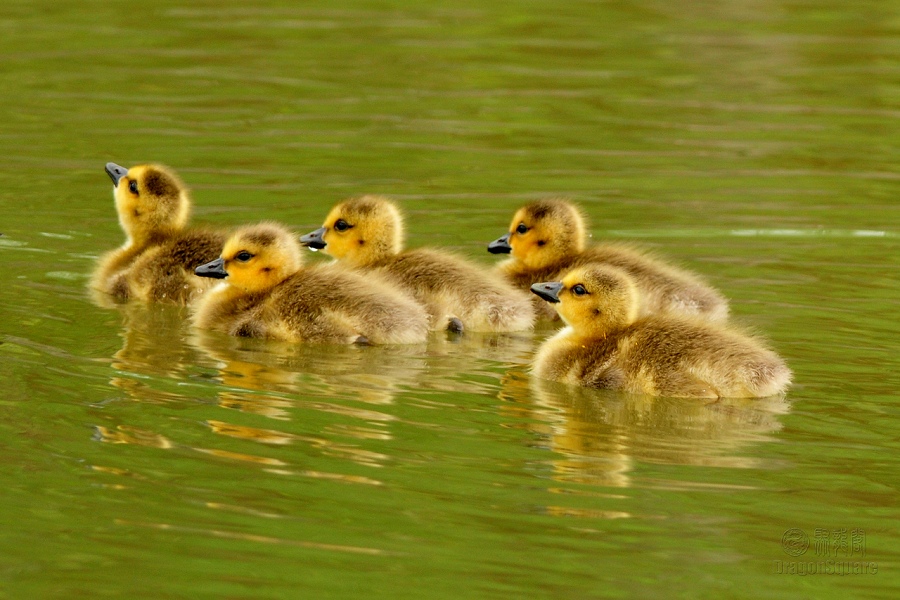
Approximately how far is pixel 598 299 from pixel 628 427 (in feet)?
3.08

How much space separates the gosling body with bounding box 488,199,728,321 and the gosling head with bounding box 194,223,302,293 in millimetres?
1098

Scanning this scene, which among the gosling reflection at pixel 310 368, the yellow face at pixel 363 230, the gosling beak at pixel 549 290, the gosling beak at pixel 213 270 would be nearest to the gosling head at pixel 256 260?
the gosling beak at pixel 213 270

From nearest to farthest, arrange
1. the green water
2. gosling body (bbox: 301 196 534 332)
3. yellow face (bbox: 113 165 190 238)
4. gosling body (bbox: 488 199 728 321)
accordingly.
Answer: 1. the green water
2. gosling body (bbox: 301 196 534 332)
3. gosling body (bbox: 488 199 728 321)
4. yellow face (bbox: 113 165 190 238)

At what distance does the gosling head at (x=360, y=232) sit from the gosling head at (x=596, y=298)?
1545 millimetres

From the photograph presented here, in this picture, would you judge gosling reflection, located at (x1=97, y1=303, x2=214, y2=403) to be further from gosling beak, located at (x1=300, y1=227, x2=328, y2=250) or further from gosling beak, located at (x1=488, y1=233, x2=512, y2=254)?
gosling beak, located at (x1=488, y1=233, x2=512, y2=254)

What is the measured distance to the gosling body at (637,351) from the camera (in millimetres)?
6398

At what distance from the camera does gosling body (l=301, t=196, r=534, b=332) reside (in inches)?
303

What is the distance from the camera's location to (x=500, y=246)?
8.38 metres

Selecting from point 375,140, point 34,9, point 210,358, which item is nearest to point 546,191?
point 375,140

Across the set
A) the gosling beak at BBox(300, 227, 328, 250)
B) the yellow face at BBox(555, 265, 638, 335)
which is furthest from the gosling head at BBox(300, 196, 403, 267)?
the yellow face at BBox(555, 265, 638, 335)

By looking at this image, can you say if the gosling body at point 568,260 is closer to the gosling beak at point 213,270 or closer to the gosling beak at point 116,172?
the gosling beak at point 213,270

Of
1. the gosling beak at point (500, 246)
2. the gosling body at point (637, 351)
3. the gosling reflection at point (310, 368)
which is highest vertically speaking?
the gosling beak at point (500, 246)

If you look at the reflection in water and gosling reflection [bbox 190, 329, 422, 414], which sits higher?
gosling reflection [bbox 190, 329, 422, 414]

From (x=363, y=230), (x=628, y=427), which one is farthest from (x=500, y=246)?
(x=628, y=427)
